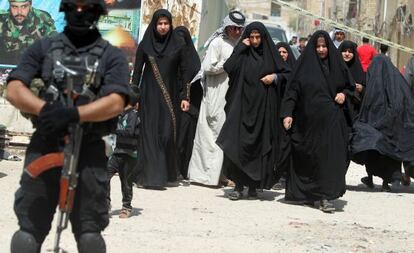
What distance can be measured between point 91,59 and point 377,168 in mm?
6106

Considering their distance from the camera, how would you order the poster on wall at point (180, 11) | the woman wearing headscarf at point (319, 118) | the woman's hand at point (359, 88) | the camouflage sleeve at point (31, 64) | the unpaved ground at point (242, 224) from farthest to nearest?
1. the poster on wall at point (180, 11)
2. the woman's hand at point (359, 88)
3. the woman wearing headscarf at point (319, 118)
4. the unpaved ground at point (242, 224)
5. the camouflage sleeve at point (31, 64)

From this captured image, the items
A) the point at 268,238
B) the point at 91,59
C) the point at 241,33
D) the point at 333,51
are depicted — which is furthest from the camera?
the point at 241,33

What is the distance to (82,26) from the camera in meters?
3.85

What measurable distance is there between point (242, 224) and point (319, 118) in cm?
151

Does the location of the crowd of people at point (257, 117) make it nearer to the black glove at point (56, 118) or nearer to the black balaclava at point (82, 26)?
the black balaclava at point (82, 26)

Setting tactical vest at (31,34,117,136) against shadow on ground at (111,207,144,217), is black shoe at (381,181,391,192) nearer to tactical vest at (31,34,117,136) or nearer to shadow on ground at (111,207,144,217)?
shadow on ground at (111,207,144,217)

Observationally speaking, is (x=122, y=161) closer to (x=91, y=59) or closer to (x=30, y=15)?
(x=91, y=59)

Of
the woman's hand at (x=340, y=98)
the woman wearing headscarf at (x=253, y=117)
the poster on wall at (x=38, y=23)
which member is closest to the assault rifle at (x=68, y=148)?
the woman's hand at (x=340, y=98)

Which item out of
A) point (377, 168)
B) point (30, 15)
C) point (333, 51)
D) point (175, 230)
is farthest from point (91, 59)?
point (30, 15)

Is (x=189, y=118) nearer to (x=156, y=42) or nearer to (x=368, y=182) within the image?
(x=156, y=42)

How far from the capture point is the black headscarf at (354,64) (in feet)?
29.8

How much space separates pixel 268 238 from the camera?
6.32 meters

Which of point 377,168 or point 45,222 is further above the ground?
point 45,222

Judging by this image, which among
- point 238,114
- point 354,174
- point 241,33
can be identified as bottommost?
point 354,174
